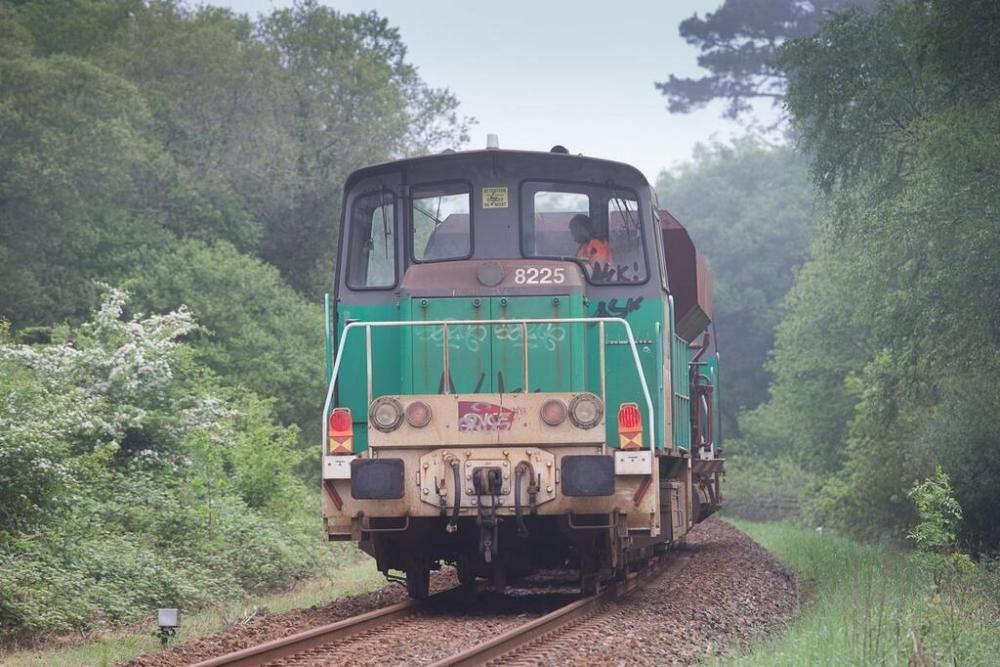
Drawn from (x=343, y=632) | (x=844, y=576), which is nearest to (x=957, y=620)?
(x=343, y=632)

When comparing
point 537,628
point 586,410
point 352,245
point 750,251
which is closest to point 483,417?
point 586,410

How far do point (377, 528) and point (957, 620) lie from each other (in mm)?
4604

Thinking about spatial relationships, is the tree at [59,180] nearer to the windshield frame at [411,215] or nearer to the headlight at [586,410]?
the windshield frame at [411,215]

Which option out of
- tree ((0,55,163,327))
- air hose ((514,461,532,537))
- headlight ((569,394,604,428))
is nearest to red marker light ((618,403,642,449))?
headlight ((569,394,604,428))

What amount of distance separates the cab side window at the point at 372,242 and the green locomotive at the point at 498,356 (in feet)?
0.05

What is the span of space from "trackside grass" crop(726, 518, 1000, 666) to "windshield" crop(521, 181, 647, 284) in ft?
11.5

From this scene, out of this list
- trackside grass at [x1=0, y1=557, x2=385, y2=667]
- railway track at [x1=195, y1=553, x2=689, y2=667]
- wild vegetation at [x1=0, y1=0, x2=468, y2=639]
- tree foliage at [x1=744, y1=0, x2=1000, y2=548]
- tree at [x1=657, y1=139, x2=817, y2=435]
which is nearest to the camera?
railway track at [x1=195, y1=553, x2=689, y2=667]

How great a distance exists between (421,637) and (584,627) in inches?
54.5

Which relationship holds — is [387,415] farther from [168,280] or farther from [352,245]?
[168,280]

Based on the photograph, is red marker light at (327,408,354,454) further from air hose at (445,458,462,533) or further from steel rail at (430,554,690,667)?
steel rail at (430,554,690,667)

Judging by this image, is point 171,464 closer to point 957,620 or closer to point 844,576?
point 844,576

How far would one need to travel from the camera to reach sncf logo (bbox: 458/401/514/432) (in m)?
11.1

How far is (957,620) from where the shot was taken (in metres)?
9.38

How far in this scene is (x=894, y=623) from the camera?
31.0 ft
